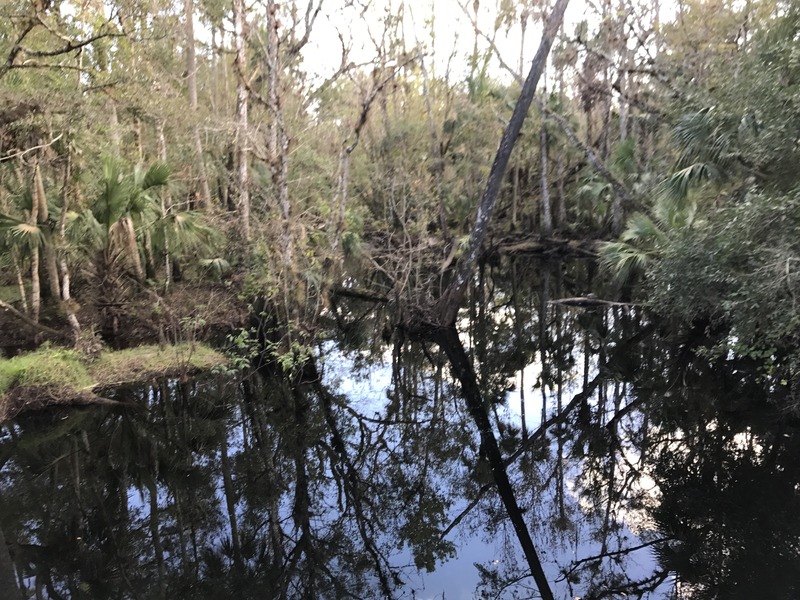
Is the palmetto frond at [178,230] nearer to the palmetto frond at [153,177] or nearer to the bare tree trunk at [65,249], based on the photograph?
the palmetto frond at [153,177]

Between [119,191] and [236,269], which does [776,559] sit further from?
[236,269]

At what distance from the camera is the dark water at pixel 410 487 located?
419cm

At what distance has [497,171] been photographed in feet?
33.5

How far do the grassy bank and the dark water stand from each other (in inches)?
9.9

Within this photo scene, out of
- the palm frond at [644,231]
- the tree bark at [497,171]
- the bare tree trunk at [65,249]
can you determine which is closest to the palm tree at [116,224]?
the bare tree trunk at [65,249]

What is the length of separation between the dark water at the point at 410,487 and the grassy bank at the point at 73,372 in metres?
0.25

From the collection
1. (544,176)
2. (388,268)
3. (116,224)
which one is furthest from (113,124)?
(544,176)

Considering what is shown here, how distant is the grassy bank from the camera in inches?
265

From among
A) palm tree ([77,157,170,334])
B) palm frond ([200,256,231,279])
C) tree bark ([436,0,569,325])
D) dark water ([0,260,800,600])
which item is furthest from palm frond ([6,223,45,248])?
tree bark ([436,0,569,325])

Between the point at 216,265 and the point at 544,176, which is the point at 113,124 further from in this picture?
the point at 544,176

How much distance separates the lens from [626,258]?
9.74 m

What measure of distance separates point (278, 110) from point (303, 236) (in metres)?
2.09

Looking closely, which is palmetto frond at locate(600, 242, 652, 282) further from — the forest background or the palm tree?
the palm tree

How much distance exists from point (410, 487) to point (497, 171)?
676 cm
